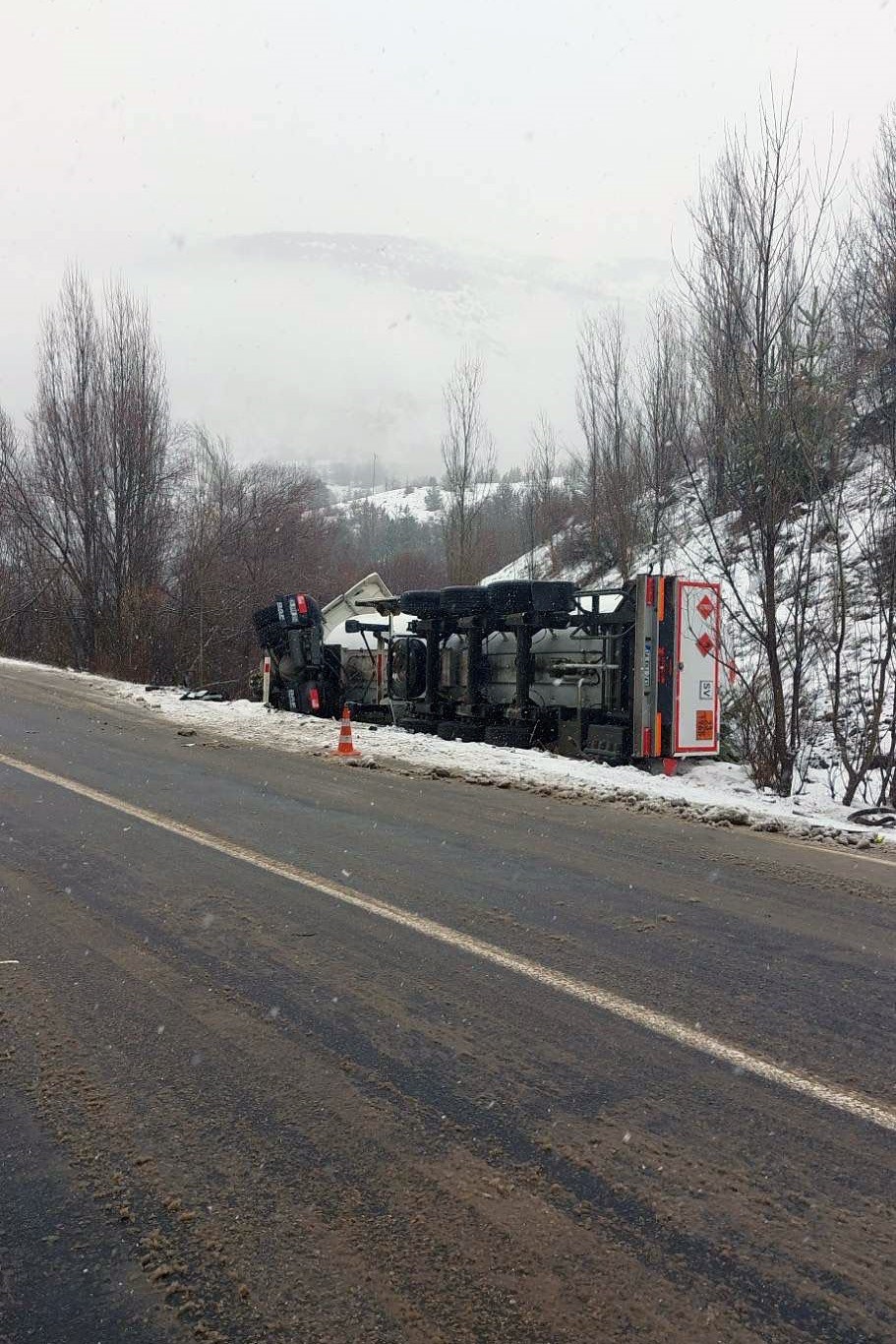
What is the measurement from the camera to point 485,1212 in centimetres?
271

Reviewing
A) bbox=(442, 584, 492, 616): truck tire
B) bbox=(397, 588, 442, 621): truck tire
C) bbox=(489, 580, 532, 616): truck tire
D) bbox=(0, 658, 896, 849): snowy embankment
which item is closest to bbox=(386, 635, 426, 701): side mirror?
bbox=(0, 658, 896, 849): snowy embankment

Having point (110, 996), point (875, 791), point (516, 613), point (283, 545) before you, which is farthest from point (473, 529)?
point (110, 996)

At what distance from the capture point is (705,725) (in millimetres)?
12914

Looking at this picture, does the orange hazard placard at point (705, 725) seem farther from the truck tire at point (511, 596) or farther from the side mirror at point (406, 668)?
the side mirror at point (406, 668)

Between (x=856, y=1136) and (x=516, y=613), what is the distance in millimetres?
11570

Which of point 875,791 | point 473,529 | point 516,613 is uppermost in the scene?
point 473,529

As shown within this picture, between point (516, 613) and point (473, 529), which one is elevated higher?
point (473, 529)

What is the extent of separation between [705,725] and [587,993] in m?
8.99

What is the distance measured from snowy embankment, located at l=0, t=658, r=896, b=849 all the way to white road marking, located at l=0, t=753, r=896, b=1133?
418 cm

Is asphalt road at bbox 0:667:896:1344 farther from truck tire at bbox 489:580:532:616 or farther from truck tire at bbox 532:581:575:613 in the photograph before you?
truck tire at bbox 489:580:532:616

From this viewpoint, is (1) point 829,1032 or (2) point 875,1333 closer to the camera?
(2) point 875,1333

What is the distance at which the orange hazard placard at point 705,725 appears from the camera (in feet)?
42.1

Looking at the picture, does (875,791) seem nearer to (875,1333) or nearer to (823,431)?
(823,431)

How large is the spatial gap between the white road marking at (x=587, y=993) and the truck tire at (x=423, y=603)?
8.96 meters
